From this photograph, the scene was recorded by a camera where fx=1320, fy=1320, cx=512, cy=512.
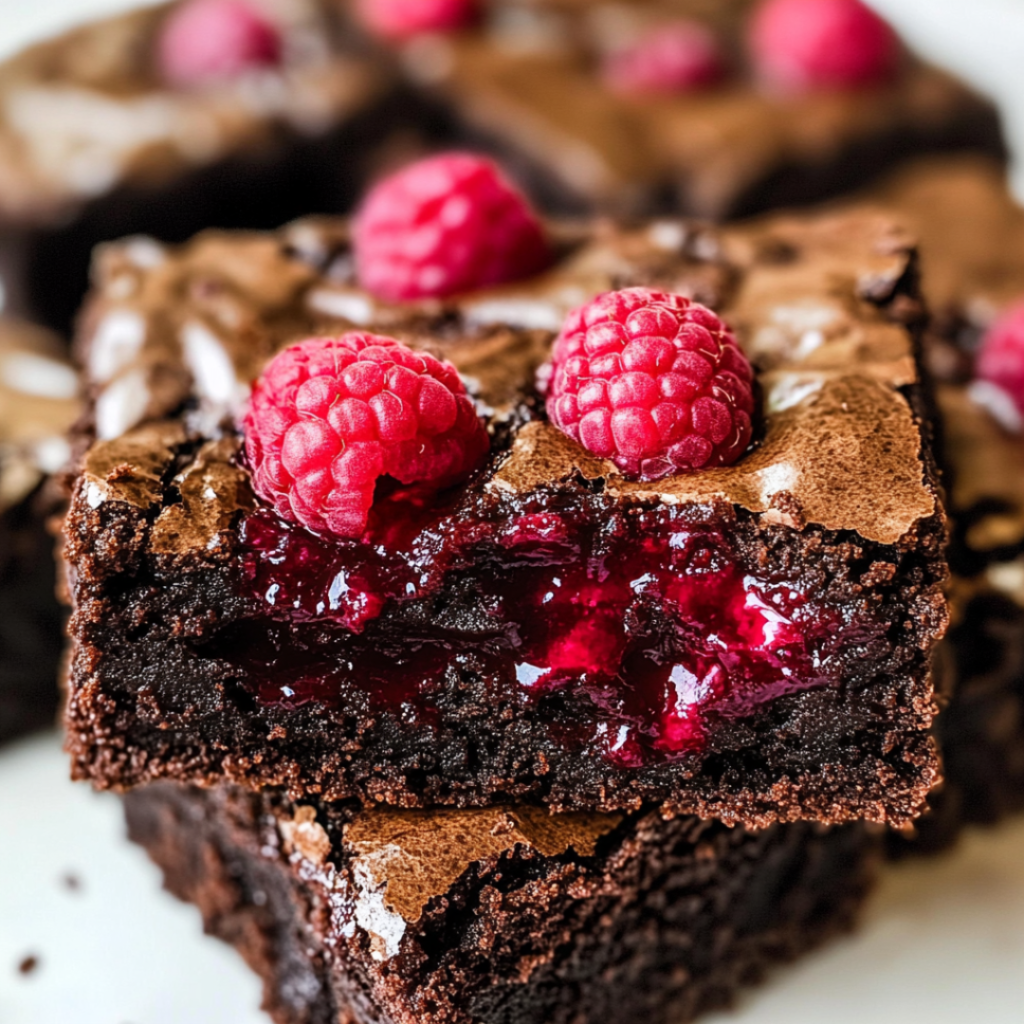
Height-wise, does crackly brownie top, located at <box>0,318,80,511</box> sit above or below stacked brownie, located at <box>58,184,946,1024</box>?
below

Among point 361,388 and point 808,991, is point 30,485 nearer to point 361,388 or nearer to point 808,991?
point 361,388

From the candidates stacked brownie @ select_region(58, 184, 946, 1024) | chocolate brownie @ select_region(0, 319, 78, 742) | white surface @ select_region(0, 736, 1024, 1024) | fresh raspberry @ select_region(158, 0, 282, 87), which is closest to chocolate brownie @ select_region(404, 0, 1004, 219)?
fresh raspberry @ select_region(158, 0, 282, 87)

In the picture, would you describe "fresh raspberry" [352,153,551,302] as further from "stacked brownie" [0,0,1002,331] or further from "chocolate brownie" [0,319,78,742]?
"stacked brownie" [0,0,1002,331]

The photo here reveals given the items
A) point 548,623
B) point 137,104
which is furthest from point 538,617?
point 137,104

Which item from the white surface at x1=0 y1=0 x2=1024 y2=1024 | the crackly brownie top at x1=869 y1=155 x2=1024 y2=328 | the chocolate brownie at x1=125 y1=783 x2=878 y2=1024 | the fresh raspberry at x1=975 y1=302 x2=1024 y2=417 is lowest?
the white surface at x1=0 y1=0 x2=1024 y2=1024

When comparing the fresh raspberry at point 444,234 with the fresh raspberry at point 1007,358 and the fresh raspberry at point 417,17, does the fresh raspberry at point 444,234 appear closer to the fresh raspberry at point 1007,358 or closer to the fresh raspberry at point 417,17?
the fresh raspberry at point 1007,358

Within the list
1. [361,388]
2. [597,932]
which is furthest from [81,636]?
[597,932]
